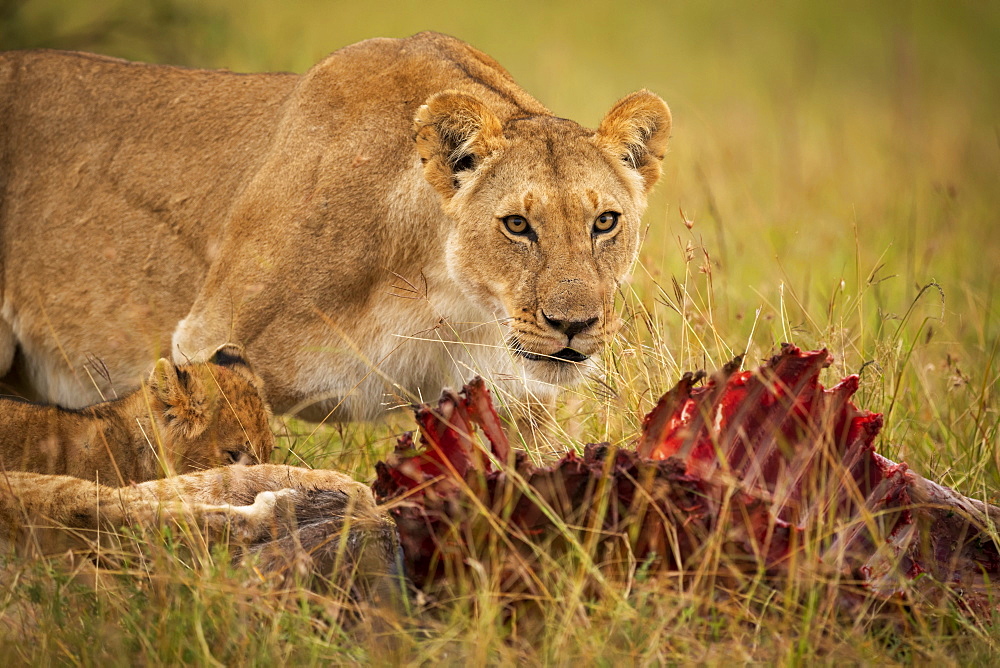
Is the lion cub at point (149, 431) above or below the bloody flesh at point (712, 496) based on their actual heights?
below

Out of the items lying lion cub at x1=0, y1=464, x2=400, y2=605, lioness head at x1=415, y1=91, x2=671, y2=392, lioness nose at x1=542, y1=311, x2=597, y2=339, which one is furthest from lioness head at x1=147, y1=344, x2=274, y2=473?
lioness nose at x1=542, y1=311, x2=597, y2=339

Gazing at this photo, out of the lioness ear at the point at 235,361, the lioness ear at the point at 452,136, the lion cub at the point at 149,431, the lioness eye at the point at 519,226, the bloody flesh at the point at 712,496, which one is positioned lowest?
the lion cub at the point at 149,431

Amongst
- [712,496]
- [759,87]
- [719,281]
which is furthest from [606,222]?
[759,87]

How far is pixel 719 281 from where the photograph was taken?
7328 mm

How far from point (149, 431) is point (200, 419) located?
19 cm

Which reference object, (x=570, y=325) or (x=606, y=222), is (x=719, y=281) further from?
(x=570, y=325)

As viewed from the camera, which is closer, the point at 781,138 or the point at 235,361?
the point at 235,361

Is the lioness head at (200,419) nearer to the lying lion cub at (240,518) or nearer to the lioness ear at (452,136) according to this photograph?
the lying lion cub at (240,518)

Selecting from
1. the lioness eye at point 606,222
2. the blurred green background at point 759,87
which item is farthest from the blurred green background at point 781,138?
the lioness eye at point 606,222

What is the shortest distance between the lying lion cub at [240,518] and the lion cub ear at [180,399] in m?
0.44

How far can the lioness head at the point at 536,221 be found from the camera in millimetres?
4211

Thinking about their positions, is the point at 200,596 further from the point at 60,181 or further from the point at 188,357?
the point at 60,181

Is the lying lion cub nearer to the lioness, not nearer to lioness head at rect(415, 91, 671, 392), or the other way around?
the lioness

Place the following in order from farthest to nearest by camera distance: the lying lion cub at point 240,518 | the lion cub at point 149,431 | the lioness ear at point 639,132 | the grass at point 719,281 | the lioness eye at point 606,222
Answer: the lioness ear at point 639,132, the lioness eye at point 606,222, the lion cub at point 149,431, the lying lion cub at point 240,518, the grass at point 719,281
